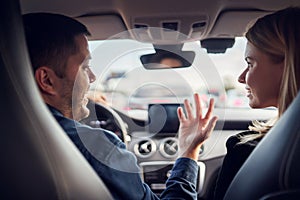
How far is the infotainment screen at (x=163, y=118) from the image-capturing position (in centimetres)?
192

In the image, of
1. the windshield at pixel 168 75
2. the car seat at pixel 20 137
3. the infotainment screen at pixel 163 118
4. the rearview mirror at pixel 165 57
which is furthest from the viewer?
the infotainment screen at pixel 163 118

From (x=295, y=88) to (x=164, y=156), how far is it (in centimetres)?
109

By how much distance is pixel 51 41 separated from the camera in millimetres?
1300

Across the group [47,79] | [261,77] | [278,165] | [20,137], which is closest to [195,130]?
[261,77]

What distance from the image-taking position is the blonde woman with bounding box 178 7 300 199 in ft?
4.17

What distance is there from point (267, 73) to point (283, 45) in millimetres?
106

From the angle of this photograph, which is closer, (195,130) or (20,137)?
(20,137)

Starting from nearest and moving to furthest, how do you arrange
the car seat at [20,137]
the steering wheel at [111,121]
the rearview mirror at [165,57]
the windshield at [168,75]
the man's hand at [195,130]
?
the car seat at [20,137] < the man's hand at [195,130] < the windshield at [168,75] < the rearview mirror at [165,57] < the steering wheel at [111,121]

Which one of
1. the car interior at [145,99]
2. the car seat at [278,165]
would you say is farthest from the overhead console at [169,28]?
the car seat at [278,165]

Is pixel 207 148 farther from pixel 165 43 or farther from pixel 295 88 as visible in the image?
pixel 295 88

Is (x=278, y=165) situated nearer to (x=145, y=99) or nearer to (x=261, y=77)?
(x=261, y=77)

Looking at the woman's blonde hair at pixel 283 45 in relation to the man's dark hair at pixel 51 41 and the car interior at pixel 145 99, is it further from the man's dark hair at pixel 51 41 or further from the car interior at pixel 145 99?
the man's dark hair at pixel 51 41

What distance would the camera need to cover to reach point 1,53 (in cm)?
85

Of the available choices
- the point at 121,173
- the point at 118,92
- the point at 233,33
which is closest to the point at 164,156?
the point at 118,92
